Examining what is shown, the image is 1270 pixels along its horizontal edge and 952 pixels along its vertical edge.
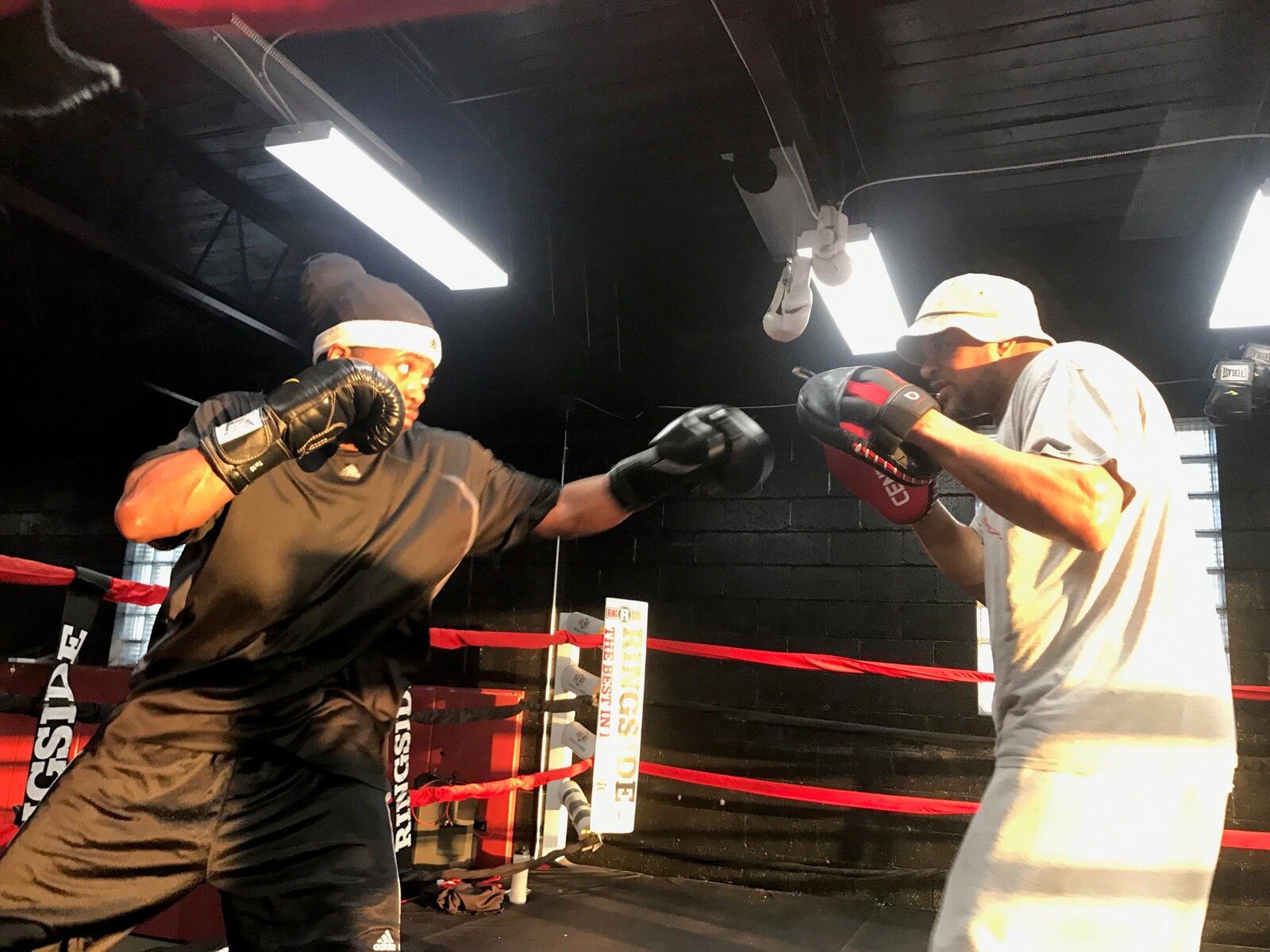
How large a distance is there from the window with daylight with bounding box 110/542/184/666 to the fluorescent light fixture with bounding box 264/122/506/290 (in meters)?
5.16

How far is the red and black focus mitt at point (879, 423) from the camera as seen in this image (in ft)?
4.60

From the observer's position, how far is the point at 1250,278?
10.5 feet

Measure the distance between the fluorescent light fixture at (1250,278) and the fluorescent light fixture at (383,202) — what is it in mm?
2641

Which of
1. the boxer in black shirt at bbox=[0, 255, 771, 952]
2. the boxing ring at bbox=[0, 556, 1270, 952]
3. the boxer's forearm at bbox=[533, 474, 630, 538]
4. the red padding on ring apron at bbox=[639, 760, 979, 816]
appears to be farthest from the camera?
the red padding on ring apron at bbox=[639, 760, 979, 816]

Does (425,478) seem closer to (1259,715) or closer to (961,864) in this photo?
(961,864)

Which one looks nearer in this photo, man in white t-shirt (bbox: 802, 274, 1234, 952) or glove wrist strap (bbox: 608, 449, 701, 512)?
man in white t-shirt (bbox: 802, 274, 1234, 952)

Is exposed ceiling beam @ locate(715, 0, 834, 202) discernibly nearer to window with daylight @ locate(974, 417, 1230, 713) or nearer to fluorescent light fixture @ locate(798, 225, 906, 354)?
fluorescent light fixture @ locate(798, 225, 906, 354)

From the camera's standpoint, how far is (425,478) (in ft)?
5.42

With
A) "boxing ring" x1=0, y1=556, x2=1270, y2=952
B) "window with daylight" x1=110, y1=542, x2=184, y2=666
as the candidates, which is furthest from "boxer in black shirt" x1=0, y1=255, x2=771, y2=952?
"window with daylight" x1=110, y1=542, x2=184, y2=666

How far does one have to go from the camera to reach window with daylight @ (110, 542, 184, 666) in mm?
7516

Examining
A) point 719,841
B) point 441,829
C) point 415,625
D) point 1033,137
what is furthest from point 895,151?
point 441,829

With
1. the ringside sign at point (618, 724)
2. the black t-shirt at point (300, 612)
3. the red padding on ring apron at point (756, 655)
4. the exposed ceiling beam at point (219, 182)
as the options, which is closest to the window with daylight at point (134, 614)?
the exposed ceiling beam at point (219, 182)

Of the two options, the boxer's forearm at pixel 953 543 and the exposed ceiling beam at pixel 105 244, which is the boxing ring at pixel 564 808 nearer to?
the boxer's forearm at pixel 953 543

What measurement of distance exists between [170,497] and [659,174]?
2969 millimetres
